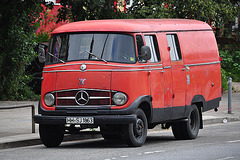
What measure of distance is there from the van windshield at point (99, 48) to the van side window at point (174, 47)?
1.60 meters

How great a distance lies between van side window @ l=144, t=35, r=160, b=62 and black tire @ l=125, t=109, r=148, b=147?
3.99ft

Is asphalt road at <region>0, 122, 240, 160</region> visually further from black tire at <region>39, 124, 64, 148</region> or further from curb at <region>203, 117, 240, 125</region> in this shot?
curb at <region>203, 117, 240, 125</region>

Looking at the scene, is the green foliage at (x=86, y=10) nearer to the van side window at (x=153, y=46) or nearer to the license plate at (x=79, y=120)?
the van side window at (x=153, y=46)

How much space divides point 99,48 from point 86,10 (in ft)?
20.9

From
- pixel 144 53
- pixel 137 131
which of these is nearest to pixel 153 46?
pixel 144 53

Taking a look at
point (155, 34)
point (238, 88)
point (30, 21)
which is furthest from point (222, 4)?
point (155, 34)

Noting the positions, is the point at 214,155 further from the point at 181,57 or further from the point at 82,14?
the point at 82,14

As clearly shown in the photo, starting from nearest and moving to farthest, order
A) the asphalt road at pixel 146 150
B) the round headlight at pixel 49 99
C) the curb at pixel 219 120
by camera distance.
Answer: the asphalt road at pixel 146 150 < the round headlight at pixel 49 99 < the curb at pixel 219 120

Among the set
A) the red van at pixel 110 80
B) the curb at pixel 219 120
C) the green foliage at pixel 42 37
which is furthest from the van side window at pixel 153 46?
the green foliage at pixel 42 37

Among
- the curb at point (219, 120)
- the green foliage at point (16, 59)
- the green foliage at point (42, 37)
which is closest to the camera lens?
the curb at point (219, 120)

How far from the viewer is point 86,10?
18953 mm

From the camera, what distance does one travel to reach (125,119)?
12109 millimetres

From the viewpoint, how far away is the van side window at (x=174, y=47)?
1418 cm

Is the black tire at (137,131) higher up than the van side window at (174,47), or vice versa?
the van side window at (174,47)
